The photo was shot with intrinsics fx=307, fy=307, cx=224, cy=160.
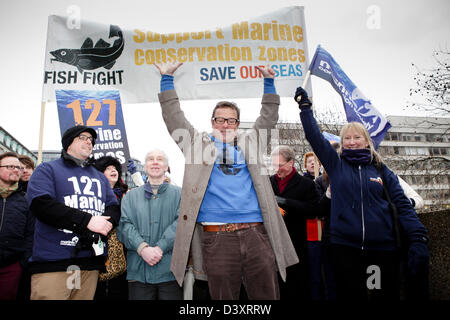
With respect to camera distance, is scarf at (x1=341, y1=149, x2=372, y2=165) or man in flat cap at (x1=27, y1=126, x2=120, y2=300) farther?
scarf at (x1=341, y1=149, x2=372, y2=165)

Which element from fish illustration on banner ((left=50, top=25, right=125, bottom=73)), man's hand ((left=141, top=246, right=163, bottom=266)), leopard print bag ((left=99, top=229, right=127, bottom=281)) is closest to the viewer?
man's hand ((left=141, top=246, right=163, bottom=266))

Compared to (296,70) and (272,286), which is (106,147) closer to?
(296,70)

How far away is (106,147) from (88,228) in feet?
8.86

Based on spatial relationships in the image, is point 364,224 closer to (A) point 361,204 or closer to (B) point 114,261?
(A) point 361,204

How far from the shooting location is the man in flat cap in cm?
242

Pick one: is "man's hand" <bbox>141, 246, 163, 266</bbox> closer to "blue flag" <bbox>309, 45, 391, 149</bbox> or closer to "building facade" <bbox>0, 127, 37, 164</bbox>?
"blue flag" <bbox>309, 45, 391, 149</bbox>

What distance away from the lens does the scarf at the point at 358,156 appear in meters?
2.62

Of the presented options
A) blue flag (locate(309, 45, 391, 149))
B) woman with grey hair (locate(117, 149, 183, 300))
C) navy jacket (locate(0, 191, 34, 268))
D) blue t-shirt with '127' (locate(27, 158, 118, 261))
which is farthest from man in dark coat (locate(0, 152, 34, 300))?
blue flag (locate(309, 45, 391, 149))

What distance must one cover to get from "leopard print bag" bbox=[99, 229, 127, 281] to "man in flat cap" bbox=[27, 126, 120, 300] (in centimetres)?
31

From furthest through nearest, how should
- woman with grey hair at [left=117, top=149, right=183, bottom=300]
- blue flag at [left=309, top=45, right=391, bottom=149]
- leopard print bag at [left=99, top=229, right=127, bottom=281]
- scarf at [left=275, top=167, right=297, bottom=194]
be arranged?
blue flag at [left=309, top=45, right=391, bottom=149] < scarf at [left=275, top=167, right=297, bottom=194] < leopard print bag at [left=99, top=229, right=127, bottom=281] < woman with grey hair at [left=117, top=149, right=183, bottom=300]

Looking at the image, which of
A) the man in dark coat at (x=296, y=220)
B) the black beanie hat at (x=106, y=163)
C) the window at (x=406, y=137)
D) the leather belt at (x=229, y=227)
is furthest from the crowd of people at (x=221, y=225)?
the window at (x=406, y=137)

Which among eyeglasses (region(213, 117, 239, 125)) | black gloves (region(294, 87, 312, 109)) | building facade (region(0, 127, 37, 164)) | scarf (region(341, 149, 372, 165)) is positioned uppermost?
building facade (region(0, 127, 37, 164))

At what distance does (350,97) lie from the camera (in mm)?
4906

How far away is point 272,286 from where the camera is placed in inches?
89.0
